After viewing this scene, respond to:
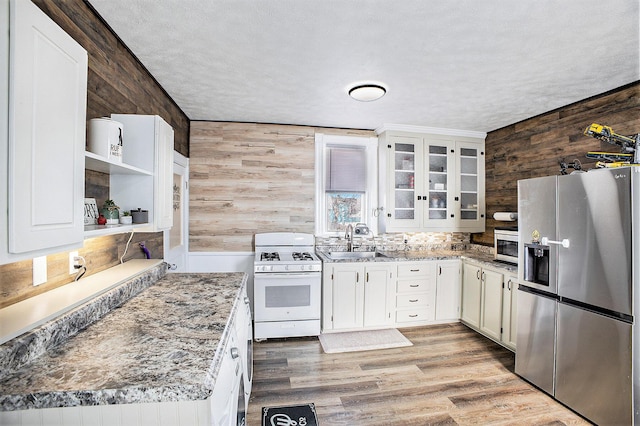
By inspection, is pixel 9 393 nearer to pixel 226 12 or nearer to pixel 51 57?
pixel 51 57

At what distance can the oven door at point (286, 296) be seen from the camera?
323 centimetres

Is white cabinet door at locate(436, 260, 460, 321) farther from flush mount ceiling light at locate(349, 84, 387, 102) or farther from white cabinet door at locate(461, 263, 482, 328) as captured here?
→ flush mount ceiling light at locate(349, 84, 387, 102)

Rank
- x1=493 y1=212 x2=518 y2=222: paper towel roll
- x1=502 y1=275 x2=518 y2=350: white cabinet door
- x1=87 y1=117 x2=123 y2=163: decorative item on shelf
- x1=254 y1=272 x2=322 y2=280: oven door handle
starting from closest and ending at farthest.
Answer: x1=87 y1=117 x2=123 y2=163: decorative item on shelf → x1=502 y1=275 x2=518 y2=350: white cabinet door → x1=254 y1=272 x2=322 y2=280: oven door handle → x1=493 y1=212 x2=518 y2=222: paper towel roll

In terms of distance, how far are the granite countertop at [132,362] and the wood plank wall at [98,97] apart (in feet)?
1.03

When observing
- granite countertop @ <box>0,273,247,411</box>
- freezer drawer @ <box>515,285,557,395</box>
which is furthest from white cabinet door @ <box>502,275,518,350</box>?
granite countertop @ <box>0,273,247,411</box>

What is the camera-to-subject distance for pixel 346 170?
156 inches

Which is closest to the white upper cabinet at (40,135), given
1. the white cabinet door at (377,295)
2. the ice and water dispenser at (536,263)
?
the white cabinet door at (377,295)

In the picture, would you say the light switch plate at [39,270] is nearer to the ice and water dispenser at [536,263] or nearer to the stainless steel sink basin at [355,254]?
the stainless steel sink basin at [355,254]

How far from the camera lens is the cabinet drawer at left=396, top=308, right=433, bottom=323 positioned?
3566mm

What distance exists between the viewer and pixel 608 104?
2.63 meters

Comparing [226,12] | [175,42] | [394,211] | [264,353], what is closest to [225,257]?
[264,353]

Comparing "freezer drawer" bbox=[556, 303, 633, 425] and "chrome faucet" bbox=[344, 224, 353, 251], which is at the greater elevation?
"chrome faucet" bbox=[344, 224, 353, 251]

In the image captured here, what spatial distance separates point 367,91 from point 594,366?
101 inches

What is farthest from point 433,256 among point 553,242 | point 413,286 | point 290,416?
point 290,416
